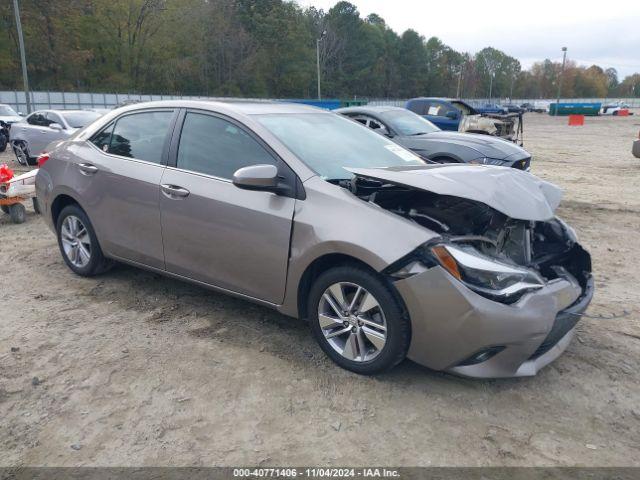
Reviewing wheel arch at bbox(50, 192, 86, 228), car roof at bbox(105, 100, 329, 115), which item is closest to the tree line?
wheel arch at bbox(50, 192, 86, 228)

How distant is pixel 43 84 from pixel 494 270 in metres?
59.5

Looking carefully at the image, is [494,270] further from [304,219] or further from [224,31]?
[224,31]

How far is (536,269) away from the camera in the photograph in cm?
347

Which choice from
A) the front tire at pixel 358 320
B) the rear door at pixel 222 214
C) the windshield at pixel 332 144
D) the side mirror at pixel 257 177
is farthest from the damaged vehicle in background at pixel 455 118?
the front tire at pixel 358 320

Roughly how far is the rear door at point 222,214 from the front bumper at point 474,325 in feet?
3.20

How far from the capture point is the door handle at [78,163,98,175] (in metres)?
4.68

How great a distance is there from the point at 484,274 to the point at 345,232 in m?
0.83

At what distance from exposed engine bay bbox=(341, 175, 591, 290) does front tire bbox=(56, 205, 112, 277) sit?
2610mm

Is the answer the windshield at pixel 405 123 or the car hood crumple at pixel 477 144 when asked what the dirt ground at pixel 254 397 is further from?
the windshield at pixel 405 123

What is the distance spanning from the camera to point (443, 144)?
8.71 meters

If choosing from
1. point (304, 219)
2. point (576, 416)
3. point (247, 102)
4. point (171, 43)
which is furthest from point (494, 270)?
Answer: point (171, 43)

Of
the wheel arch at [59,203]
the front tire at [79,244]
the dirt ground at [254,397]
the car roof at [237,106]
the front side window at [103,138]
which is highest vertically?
the car roof at [237,106]

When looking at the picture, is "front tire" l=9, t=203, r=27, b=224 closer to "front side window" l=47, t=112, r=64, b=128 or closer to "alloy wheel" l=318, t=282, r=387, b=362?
"alloy wheel" l=318, t=282, r=387, b=362

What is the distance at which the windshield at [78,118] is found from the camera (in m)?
13.5
